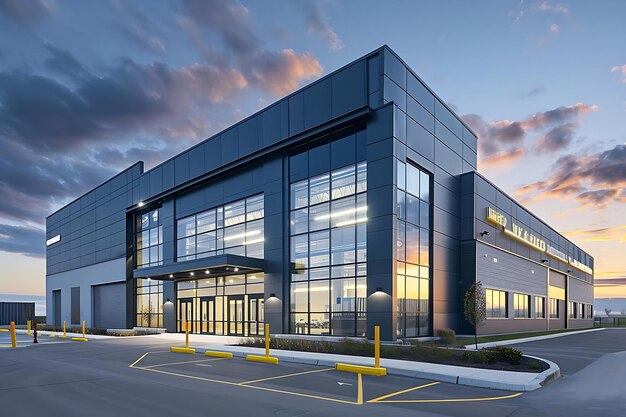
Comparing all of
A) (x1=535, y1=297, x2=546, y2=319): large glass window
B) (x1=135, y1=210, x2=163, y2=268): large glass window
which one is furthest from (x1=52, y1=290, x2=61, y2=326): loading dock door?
(x1=535, y1=297, x2=546, y2=319): large glass window

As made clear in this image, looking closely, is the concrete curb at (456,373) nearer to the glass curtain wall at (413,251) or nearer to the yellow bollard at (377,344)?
the yellow bollard at (377,344)

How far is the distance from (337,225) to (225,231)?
10.3 metres

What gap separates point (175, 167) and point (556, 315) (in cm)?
4005

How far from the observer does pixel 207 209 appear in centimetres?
3331

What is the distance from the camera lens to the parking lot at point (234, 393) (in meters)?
8.84

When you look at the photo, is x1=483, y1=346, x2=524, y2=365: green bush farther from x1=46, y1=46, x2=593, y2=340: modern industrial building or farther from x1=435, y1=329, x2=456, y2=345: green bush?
x1=435, y1=329, x2=456, y2=345: green bush

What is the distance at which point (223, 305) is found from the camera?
1216 inches

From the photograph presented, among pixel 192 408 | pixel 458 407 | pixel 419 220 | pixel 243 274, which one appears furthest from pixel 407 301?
pixel 192 408

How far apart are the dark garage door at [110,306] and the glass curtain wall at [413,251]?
91.7ft

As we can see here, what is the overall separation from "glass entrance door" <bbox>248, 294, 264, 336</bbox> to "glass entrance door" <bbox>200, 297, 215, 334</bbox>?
4132 mm

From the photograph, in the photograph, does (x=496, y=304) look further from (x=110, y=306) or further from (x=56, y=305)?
(x=56, y=305)

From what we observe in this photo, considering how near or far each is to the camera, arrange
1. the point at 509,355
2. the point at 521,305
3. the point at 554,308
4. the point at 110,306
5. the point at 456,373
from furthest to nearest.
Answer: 1. the point at 554,308
2. the point at 110,306
3. the point at 521,305
4. the point at 509,355
5. the point at 456,373

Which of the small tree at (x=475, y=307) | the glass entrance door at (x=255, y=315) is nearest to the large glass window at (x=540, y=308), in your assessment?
the small tree at (x=475, y=307)

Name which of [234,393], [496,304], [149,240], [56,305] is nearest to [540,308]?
[496,304]
